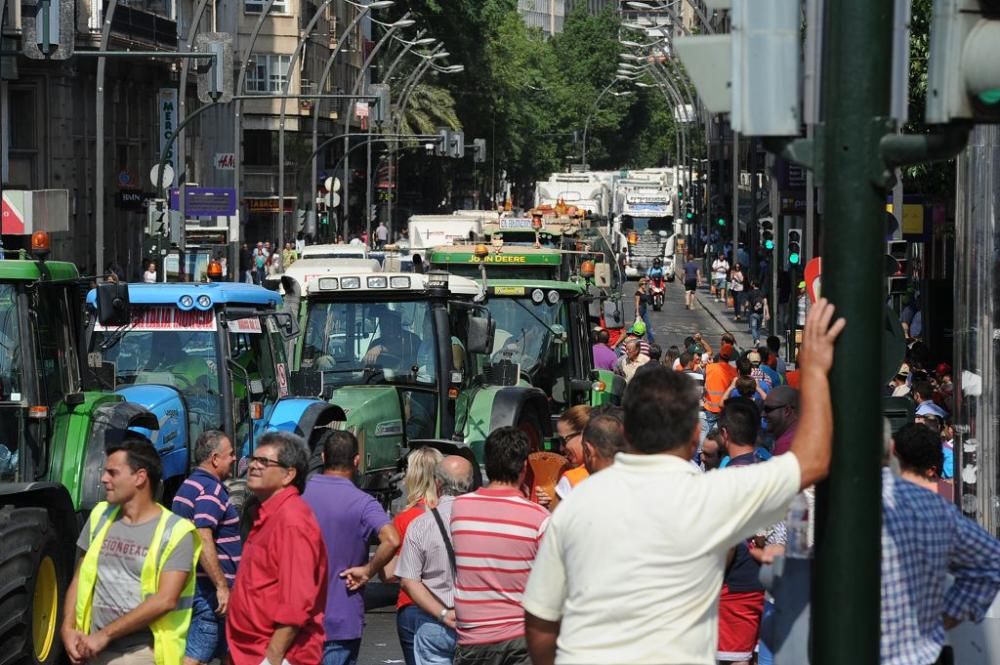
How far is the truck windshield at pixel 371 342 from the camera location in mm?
16219

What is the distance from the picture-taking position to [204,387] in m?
13.9

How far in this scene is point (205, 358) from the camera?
46.1 feet

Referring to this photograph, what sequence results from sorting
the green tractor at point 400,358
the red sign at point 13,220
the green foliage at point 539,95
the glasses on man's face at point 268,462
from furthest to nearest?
the green foliage at point 539,95
the red sign at point 13,220
the green tractor at point 400,358
the glasses on man's face at point 268,462

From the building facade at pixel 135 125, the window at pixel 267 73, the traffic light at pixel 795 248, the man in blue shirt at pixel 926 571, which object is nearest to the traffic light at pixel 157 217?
the building facade at pixel 135 125

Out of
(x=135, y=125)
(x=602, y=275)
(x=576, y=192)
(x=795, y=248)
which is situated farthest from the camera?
(x=576, y=192)

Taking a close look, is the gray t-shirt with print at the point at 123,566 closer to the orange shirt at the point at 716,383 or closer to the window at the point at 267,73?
the orange shirt at the point at 716,383

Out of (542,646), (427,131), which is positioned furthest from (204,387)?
(427,131)

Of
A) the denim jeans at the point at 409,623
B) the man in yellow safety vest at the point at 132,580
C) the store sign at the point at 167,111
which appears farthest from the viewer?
the store sign at the point at 167,111

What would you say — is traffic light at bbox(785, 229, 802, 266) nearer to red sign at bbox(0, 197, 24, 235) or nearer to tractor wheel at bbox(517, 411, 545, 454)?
red sign at bbox(0, 197, 24, 235)

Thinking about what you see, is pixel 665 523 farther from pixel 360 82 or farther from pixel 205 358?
pixel 360 82

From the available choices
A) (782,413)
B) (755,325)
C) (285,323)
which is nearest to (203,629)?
(782,413)

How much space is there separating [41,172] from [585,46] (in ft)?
396

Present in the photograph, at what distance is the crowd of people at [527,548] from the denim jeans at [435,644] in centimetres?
1

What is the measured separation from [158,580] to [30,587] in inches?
114
